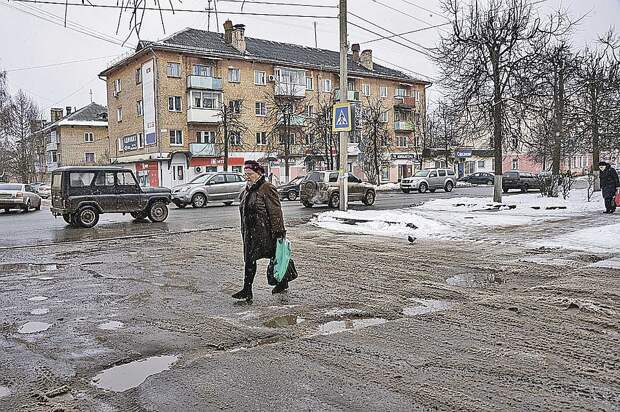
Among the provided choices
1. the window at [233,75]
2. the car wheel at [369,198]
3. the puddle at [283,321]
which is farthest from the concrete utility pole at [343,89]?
the window at [233,75]

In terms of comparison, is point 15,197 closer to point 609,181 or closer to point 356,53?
point 609,181

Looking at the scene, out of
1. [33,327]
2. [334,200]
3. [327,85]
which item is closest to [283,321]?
[33,327]

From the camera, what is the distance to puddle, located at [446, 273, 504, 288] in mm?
8096

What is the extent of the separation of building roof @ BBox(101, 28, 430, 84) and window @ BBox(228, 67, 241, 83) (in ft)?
4.26

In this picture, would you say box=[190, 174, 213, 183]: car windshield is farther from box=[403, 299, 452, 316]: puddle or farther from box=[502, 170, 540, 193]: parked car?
box=[502, 170, 540, 193]: parked car

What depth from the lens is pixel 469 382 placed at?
429cm

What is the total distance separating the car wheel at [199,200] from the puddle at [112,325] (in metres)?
20.3

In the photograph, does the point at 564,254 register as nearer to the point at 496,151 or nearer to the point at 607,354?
the point at 607,354

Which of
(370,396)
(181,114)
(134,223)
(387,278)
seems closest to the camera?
(370,396)

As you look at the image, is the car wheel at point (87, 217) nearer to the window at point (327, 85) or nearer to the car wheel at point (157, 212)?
the car wheel at point (157, 212)

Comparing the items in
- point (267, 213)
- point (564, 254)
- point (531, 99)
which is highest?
point (531, 99)

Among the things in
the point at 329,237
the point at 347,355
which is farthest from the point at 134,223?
the point at 347,355

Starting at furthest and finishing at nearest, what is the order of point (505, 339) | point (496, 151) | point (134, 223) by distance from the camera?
point (496, 151)
point (134, 223)
point (505, 339)

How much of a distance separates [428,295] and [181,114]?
4436 centimetres
